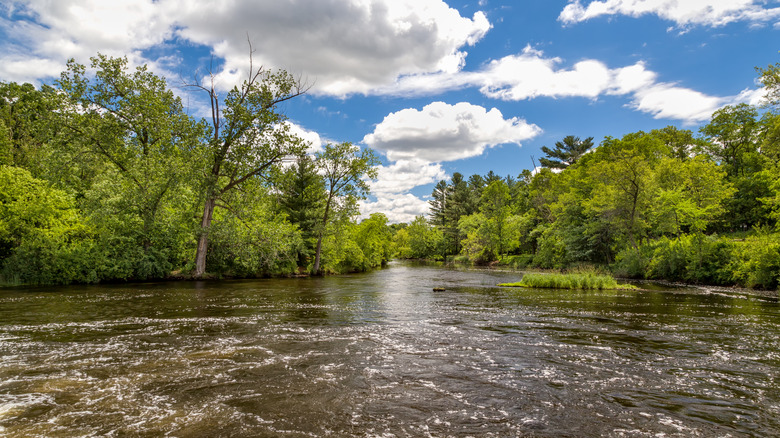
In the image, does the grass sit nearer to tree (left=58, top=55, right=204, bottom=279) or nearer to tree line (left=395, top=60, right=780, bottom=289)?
tree line (left=395, top=60, right=780, bottom=289)

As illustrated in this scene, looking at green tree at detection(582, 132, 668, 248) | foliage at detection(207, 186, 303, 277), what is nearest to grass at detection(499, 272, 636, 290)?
green tree at detection(582, 132, 668, 248)

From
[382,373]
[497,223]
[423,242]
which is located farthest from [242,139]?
[423,242]

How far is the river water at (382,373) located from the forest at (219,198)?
415 inches

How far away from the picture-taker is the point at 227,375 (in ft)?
20.5

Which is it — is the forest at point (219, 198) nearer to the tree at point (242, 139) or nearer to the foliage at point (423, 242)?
the tree at point (242, 139)

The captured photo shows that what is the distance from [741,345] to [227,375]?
11.6 metres

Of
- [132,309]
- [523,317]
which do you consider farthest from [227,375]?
[523,317]

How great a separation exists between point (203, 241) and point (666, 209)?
36.9m

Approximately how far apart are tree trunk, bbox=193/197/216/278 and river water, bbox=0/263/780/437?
1237cm

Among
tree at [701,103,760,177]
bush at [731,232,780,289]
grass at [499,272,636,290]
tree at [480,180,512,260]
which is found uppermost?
tree at [701,103,760,177]

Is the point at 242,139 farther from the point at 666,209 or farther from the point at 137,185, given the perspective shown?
the point at 666,209

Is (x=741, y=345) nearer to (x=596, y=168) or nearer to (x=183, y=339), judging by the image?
(x=183, y=339)

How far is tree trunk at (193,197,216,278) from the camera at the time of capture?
81.1ft

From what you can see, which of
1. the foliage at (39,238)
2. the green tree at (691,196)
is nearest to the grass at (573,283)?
the green tree at (691,196)
